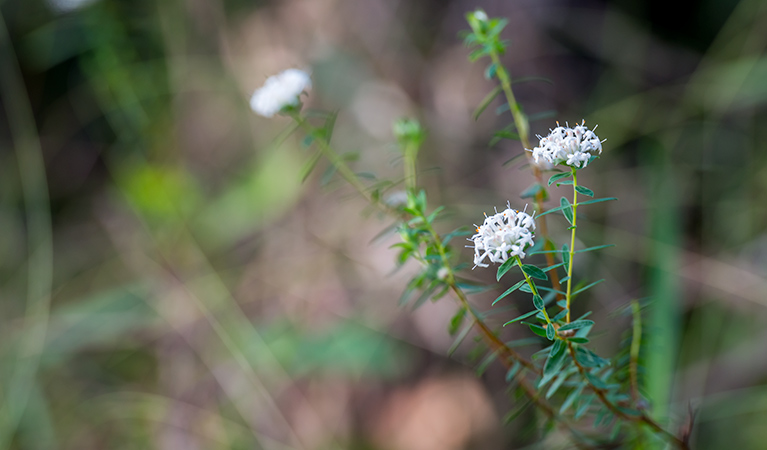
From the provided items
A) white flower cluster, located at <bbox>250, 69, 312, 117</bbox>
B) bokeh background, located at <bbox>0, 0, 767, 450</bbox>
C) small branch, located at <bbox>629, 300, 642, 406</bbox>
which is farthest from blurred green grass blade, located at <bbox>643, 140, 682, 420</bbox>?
white flower cluster, located at <bbox>250, 69, 312, 117</bbox>

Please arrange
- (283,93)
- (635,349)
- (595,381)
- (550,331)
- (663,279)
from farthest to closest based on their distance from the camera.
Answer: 1. (663,279)
2. (283,93)
3. (635,349)
4. (595,381)
5. (550,331)

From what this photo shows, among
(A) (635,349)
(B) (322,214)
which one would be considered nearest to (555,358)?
(A) (635,349)

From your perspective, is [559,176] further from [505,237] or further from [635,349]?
[635,349]

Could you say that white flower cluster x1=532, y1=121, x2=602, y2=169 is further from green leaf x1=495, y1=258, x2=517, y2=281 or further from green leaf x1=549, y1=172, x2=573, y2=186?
green leaf x1=495, y1=258, x2=517, y2=281

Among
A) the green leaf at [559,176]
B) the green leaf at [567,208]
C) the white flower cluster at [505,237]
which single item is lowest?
the white flower cluster at [505,237]

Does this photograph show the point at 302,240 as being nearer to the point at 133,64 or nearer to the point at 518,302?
the point at 518,302

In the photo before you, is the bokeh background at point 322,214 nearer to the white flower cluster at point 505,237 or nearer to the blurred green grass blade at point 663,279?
the blurred green grass blade at point 663,279

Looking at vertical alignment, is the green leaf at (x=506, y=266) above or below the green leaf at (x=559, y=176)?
below

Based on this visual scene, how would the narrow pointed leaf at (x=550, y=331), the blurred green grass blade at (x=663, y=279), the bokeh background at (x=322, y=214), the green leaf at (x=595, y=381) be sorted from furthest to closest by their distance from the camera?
the bokeh background at (x=322, y=214), the blurred green grass blade at (x=663, y=279), the green leaf at (x=595, y=381), the narrow pointed leaf at (x=550, y=331)

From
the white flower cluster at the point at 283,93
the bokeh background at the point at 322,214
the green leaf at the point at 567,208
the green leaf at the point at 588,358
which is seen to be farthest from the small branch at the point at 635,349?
the white flower cluster at the point at 283,93
